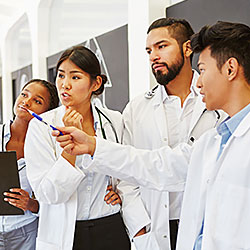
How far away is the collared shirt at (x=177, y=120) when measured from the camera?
1862 mm

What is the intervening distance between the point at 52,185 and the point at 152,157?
453 millimetres

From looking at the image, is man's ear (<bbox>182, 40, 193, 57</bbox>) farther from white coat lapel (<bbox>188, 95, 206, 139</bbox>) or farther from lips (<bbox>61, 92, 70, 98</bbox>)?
lips (<bbox>61, 92, 70, 98</bbox>)

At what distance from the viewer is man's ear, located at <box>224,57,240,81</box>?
1311 mm

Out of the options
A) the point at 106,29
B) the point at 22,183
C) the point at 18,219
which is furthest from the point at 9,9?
the point at 18,219

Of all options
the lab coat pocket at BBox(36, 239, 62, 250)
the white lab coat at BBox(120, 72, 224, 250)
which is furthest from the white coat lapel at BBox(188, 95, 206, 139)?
the lab coat pocket at BBox(36, 239, 62, 250)

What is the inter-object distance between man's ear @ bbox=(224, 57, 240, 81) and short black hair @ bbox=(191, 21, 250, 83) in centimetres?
1

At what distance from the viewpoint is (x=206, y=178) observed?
1.31 meters

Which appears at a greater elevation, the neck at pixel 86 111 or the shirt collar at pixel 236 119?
the neck at pixel 86 111

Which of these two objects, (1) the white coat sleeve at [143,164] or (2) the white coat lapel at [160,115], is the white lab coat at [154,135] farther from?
(1) the white coat sleeve at [143,164]

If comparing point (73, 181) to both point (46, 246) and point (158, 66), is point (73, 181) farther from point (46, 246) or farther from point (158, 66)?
point (158, 66)

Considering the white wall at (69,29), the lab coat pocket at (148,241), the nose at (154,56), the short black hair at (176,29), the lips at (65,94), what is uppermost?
the white wall at (69,29)

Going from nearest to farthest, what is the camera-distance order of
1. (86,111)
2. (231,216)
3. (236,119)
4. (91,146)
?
1. (231,216)
2. (236,119)
3. (91,146)
4. (86,111)

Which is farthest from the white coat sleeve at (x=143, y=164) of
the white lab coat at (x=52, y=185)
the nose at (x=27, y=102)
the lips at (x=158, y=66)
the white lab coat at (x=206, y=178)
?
the nose at (x=27, y=102)

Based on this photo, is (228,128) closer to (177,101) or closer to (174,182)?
(174,182)
